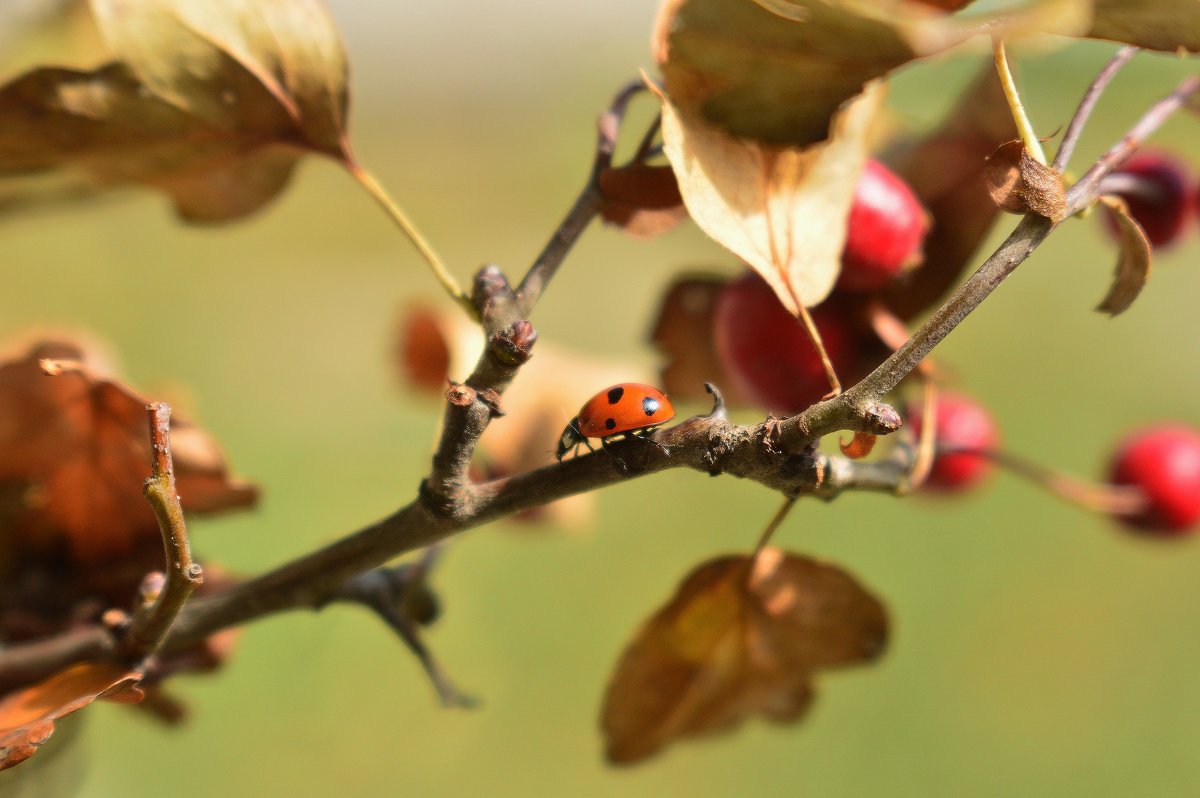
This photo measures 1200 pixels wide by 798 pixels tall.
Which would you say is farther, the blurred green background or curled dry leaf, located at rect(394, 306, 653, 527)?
the blurred green background

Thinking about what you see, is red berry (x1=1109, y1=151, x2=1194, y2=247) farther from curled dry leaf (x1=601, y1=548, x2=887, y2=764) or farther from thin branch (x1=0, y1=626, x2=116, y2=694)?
thin branch (x1=0, y1=626, x2=116, y2=694)

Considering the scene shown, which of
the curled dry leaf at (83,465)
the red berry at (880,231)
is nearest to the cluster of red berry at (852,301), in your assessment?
the red berry at (880,231)

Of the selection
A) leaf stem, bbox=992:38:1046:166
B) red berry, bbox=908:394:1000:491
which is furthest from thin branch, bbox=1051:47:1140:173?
red berry, bbox=908:394:1000:491

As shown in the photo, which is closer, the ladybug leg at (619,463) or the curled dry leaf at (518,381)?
the ladybug leg at (619,463)

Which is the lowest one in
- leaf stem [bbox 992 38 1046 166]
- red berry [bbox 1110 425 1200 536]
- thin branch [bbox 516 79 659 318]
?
red berry [bbox 1110 425 1200 536]

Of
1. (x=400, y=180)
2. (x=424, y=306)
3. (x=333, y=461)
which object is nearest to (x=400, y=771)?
(x=333, y=461)

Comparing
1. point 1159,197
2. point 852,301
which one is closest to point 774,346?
point 852,301

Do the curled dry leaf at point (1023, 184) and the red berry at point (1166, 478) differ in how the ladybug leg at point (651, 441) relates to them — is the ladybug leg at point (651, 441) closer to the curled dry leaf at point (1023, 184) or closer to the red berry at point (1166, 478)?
the curled dry leaf at point (1023, 184)
